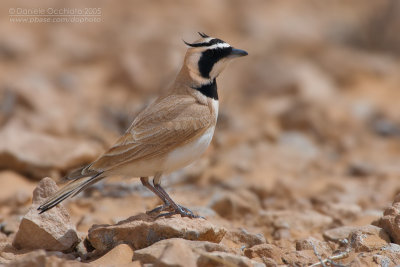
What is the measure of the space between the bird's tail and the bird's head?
137 centimetres

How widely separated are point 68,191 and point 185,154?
1.04m

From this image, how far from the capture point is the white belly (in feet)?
16.0

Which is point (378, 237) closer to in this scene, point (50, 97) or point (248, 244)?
point (248, 244)

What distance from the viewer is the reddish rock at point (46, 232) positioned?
4391 millimetres

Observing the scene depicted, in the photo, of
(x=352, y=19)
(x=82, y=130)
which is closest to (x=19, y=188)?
(x=82, y=130)

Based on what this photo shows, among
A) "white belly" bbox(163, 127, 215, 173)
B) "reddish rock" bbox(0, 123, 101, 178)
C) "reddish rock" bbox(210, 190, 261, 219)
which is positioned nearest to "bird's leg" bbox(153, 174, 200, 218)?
"white belly" bbox(163, 127, 215, 173)

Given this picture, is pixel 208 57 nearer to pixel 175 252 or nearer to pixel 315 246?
pixel 315 246

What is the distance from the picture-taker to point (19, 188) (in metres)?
6.74

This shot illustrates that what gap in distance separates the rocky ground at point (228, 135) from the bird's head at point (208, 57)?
1373 mm

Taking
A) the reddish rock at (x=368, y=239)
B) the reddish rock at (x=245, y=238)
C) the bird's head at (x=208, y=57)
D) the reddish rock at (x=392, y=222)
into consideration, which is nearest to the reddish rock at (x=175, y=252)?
the reddish rock at (x=245, y=238)

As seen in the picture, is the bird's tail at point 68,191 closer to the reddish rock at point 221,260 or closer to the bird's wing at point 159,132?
the bird's wing at point 159,132

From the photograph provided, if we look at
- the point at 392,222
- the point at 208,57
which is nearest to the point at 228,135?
the point at 208,57

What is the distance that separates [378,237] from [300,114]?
17.0ft

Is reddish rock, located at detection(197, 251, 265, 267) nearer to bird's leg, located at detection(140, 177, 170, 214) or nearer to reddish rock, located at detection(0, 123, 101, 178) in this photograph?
bird's leg, located at detection(140, 177, 170, 214)
